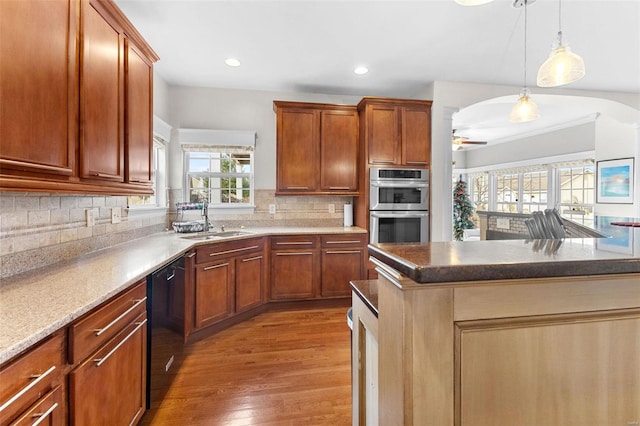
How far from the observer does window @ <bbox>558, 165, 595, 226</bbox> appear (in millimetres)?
5402

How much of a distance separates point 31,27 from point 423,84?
358 centimetres

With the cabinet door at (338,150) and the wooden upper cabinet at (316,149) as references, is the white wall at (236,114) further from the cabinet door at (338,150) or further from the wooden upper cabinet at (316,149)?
the cabinet door at (338,150)

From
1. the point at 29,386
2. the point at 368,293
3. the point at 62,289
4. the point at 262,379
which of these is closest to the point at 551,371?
the point at 368,293

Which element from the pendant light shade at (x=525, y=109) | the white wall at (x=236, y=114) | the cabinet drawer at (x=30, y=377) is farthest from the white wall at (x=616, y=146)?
the cabinet drawer at (x=30, y=377)

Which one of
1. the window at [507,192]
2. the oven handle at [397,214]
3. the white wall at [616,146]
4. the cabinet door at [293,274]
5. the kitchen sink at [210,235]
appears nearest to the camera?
the kitchen sink at [210,235]

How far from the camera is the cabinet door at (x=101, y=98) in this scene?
1.46 metres

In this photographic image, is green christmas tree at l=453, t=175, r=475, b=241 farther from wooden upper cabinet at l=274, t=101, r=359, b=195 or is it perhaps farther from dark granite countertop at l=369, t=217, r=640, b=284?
dark granite countertop at l=369, t=217, r=640, b=284

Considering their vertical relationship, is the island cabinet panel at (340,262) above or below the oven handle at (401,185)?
below

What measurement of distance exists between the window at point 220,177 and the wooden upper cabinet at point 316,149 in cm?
54

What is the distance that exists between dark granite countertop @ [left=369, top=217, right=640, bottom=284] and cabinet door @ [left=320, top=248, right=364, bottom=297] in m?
2.61

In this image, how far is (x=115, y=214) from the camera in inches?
93.4

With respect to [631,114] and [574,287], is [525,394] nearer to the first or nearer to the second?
[574,287]

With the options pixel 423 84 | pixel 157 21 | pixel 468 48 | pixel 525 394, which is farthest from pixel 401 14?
pixel 525 394

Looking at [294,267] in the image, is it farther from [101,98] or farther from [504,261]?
[504,261]
